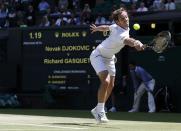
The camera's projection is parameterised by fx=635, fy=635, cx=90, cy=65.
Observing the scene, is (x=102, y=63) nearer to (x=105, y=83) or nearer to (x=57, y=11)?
(x=105, y=83)

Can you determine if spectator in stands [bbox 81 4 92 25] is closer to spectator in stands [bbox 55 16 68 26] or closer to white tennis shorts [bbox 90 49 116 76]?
spectator in stands [bbox 55 16 68 26]

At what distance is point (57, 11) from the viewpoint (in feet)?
83.7

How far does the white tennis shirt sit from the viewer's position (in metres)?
12.1

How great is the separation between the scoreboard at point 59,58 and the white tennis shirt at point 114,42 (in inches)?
350

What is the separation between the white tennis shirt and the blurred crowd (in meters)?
9.05

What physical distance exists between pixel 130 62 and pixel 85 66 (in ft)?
6.25

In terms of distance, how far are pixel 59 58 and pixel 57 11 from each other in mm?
3664

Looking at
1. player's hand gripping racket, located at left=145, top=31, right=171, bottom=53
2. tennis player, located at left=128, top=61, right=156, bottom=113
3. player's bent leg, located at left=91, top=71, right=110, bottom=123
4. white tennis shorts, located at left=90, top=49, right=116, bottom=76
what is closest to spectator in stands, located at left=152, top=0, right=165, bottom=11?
tennis player, located at left=128, top=61, right=156, bottom=113

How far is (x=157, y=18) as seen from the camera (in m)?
20.2

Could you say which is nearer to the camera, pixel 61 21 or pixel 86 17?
pixel 86 17

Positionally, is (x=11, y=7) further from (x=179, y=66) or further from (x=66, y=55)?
(x=179, y=66)

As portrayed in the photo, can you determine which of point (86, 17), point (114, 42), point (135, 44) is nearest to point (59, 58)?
point (86, 17)

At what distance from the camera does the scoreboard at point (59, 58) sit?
21.8 metres

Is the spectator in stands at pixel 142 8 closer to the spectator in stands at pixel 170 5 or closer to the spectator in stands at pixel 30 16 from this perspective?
the spectator in stands at pixel 170 5
